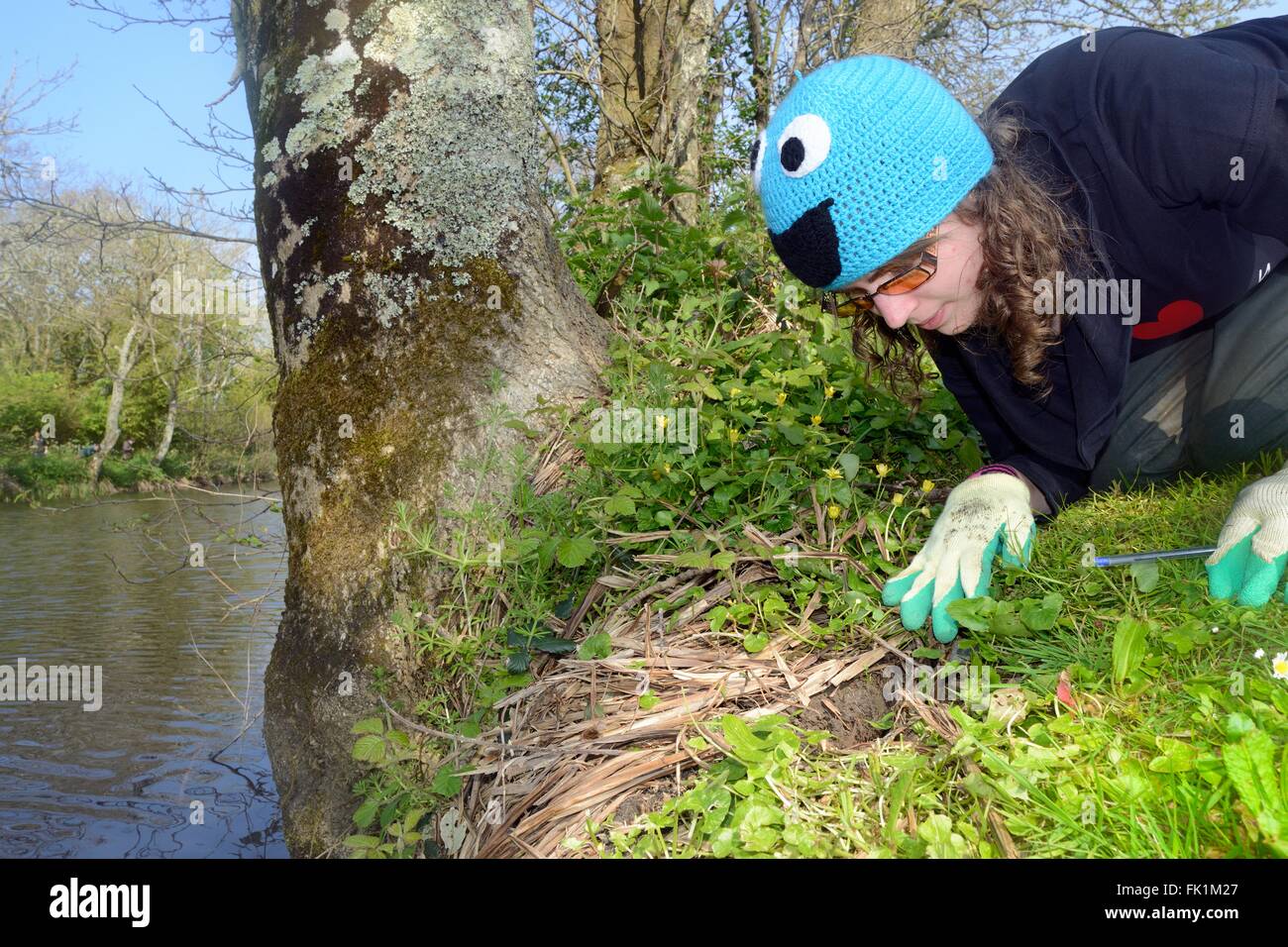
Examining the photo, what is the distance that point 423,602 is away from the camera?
2.66 metres

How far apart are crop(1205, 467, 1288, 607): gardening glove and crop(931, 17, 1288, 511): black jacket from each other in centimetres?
42

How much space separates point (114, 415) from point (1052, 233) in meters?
29.5

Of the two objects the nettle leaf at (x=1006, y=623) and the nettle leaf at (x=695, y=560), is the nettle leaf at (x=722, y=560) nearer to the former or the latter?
the nettle leaf at (x=695, y=560)

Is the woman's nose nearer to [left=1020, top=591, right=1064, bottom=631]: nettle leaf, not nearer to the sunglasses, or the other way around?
the sunglasses

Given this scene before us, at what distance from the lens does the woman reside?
2012 mm

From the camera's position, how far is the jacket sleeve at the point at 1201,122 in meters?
2.08

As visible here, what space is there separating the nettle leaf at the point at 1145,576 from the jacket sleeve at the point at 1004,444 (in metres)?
0.47

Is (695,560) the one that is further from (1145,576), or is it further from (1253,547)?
(1253,547)

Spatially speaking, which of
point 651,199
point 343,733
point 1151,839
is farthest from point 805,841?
point 651,199

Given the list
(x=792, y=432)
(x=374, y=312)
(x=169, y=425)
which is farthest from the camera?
(x=169, y=425)

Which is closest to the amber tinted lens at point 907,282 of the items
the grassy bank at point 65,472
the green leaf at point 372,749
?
the green leaf at point 372,749

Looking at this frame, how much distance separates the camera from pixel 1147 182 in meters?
2.24

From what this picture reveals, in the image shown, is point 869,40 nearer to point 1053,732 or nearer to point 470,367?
point 470,367

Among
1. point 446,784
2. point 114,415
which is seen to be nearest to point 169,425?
point 114,415
